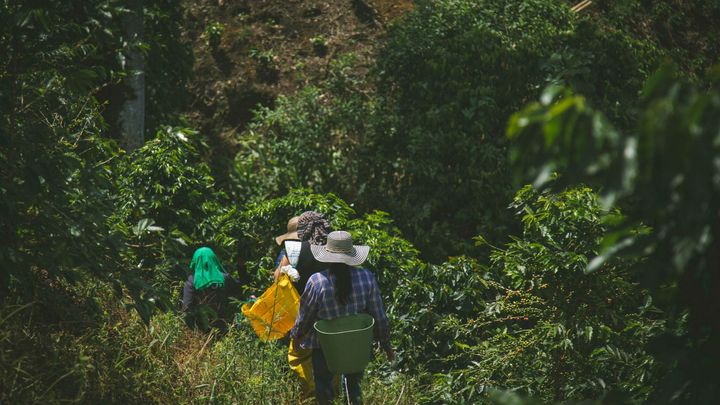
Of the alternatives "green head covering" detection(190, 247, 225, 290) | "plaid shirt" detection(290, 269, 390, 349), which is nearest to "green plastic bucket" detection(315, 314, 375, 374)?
"plaid shirt" detection(290, 269, 390, 349)

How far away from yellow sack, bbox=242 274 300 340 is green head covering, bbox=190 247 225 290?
1576 mm

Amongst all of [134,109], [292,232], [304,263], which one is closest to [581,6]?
[134,109]

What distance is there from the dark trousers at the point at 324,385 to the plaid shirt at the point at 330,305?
0.12 metres

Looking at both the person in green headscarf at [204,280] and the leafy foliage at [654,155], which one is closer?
the leafy foliage at [654,155]

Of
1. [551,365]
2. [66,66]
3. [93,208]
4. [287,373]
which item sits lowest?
[287,373]

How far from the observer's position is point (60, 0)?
5.35 meters

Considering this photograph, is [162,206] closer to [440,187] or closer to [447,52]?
[440,187]

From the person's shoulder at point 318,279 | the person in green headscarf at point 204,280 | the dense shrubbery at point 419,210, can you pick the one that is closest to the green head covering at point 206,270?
the person in green headscarf at point 204,280

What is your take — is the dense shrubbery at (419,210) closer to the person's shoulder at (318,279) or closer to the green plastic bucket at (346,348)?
the green plastic bucket at (346,348)

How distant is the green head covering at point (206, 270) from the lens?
7691mm

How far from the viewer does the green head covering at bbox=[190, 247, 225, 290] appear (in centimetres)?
769

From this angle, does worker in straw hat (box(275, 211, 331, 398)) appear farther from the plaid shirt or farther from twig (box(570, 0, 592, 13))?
twig (box(570, 0, 592, 13))

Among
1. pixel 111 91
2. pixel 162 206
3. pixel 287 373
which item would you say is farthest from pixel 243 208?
pixel 287 373

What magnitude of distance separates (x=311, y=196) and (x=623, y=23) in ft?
21.1
